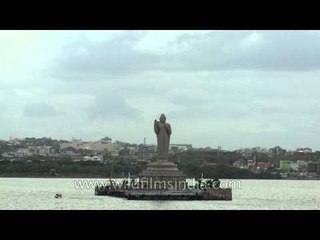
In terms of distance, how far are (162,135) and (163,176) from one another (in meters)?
2.79

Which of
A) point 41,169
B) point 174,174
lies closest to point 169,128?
point 174,174

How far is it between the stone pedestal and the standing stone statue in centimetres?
54

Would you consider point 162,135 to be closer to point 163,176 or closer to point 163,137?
point 163,137

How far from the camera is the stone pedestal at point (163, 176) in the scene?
Result: 55125 mm

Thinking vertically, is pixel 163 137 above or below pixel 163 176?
above

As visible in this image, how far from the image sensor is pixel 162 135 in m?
55.3

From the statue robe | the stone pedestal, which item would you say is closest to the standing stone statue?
the statue robe

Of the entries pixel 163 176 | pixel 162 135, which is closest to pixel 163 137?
pixel 162 135

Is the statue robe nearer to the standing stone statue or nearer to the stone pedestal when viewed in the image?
the standing stone statue

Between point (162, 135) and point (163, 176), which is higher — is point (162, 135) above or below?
above

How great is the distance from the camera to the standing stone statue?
55312mm

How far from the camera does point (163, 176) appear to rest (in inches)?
2181

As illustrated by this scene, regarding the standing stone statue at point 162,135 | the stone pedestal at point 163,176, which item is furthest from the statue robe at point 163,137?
the stone pedestal at point 163,176
